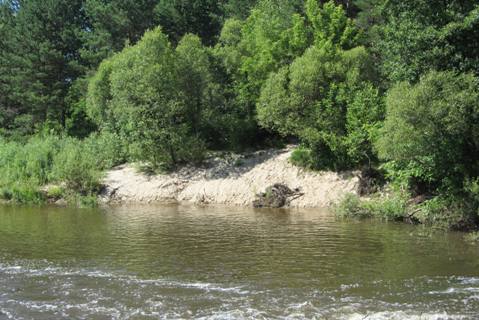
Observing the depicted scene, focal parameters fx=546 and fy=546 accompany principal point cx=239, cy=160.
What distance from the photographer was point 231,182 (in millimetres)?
34000

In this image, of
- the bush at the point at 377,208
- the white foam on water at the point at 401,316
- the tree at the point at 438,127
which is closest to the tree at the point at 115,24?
the bush at the point at 377,208

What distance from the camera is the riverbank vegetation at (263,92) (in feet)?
72.9

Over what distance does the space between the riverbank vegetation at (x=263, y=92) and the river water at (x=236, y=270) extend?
3.96m

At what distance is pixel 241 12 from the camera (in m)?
53.2

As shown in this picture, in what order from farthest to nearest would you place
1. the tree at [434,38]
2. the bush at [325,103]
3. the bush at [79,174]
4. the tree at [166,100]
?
the tree at [166,100], the bush at [79,174], the bush at [325,103], the tree at [434,38]

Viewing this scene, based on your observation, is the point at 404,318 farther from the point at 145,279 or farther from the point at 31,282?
the point at 31,282

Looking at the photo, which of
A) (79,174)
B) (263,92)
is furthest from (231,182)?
(79,174)

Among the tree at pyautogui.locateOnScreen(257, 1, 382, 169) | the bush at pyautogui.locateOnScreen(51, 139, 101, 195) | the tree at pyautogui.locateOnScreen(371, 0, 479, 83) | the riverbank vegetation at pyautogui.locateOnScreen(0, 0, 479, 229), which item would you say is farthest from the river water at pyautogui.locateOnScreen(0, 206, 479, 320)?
the bush at pyautogui.locateOnScreen(51, 139, 101, 195)

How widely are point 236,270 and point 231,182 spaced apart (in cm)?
1817

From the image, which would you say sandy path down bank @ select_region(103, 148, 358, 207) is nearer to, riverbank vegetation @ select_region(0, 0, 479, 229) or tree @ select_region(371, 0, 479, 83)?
riverbank vegetation @ select_region(0, 0, 479, 229)

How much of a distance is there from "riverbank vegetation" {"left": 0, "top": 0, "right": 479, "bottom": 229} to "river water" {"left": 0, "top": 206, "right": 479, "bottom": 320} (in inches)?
156

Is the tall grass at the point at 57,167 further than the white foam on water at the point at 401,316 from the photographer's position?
Yes

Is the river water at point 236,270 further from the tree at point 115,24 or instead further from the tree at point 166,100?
the tree at point 115,24

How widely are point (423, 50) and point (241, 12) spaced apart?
32055 mm
